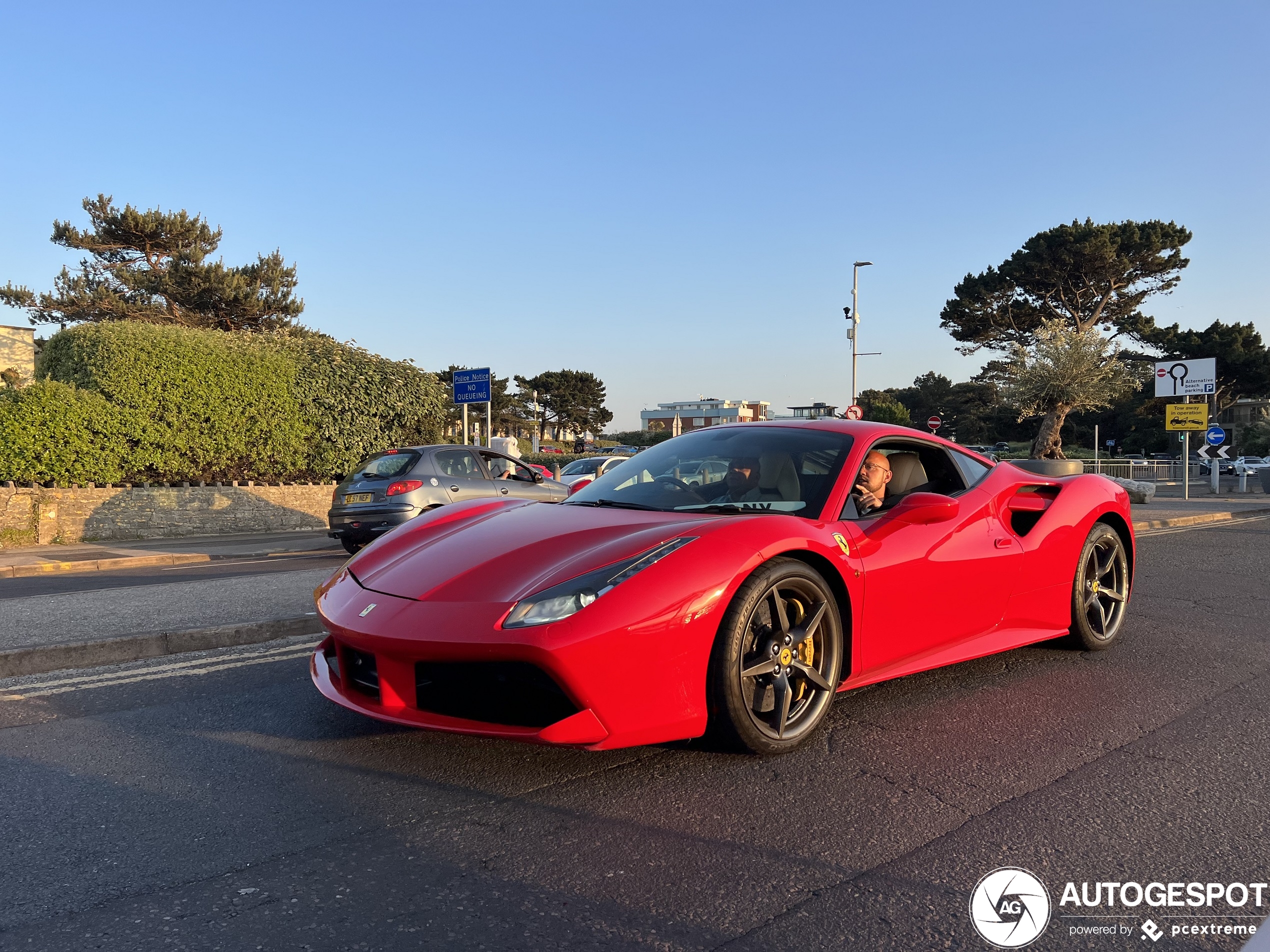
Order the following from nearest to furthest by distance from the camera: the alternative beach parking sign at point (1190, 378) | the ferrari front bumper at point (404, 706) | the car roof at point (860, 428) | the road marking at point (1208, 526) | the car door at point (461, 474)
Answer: the ferrari front bumper at point (404, 706), the car roof at point (860, 428), the car door at point (461, 474), the road marking at point (1208, 526), the alternative beach parking sign at point (1190, 378)

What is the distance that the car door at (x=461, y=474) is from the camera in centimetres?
1123

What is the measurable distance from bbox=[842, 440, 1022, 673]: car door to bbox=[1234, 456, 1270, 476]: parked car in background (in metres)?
40.2

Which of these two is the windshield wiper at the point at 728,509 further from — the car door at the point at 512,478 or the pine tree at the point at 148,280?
the pine tree at the point at 148,280

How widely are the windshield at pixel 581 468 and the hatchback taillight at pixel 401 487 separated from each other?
8.60 metres

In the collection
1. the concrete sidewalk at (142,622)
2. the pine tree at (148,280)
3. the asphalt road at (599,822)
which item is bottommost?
the asphalt road at (599,822)

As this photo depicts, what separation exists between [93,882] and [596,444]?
7882 cm

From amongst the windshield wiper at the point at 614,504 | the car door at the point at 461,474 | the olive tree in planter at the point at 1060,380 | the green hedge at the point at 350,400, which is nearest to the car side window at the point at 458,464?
the car door at the point at 461,474

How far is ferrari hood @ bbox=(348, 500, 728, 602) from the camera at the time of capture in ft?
10.2

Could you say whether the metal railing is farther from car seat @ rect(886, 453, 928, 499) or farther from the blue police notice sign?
car seat @ rect(886, 453, 928, 499)

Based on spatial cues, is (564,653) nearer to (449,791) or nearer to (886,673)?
(449,791)

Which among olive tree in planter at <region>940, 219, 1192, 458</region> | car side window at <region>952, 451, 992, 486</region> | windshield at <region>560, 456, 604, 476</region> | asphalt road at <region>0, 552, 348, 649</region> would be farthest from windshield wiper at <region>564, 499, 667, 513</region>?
olive tree in planter at <region>940, 219, 1192, 458</region>

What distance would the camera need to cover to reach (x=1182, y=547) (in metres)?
10.9

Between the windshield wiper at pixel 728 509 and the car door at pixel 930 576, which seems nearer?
the car door at pixel 930 576

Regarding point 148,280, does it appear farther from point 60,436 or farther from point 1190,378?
point 1190,378
